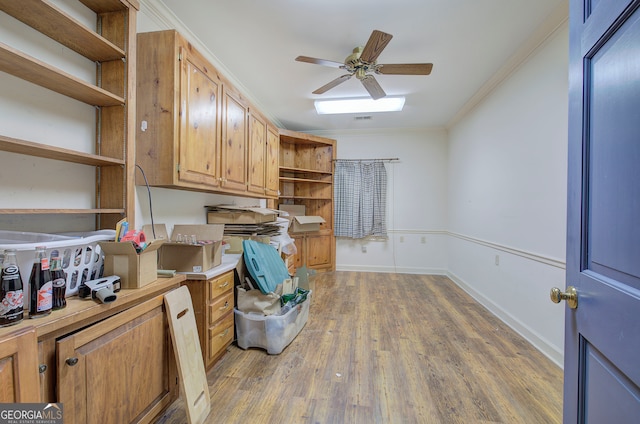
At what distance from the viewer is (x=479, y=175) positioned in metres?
3.33

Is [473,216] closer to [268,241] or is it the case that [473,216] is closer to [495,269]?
[495,269]

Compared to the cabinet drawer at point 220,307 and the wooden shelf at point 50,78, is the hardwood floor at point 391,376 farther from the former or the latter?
the wooden shelf at point 50,78

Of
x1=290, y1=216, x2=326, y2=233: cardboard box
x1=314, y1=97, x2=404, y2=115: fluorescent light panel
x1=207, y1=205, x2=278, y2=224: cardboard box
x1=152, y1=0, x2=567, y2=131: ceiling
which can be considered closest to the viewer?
x1=152, y1=0, x2=567, y2=131: ceiling

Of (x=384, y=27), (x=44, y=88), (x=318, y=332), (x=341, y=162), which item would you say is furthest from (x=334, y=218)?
(x=44, y=88)

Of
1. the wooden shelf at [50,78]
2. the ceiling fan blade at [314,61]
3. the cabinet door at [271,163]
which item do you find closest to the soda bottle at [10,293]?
the wooden shelf at [50,78]

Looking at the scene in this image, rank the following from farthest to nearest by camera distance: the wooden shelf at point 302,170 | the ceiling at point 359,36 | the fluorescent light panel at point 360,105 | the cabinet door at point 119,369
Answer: the wooden shelf at point 302,170
the fluorescent light panel at point 360,105
the ceiling at point 359,36
the cabinet door at point 119,369

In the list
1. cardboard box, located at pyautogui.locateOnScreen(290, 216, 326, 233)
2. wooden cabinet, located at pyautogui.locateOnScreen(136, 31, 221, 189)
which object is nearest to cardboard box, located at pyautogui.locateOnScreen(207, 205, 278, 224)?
wooden cabinet, located at pyautogui.locateOnScreen(136, 31, 221, 189)

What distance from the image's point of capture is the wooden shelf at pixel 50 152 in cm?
98

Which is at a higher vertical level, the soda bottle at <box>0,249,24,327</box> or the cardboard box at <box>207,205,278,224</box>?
the cardboard box at <box>207,205,278,224</box>

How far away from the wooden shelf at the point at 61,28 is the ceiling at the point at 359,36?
31.6 inches

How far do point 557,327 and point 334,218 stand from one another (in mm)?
3329

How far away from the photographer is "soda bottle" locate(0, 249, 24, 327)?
0.81 meters

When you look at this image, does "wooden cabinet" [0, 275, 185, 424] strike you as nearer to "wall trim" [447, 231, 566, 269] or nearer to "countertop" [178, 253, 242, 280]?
"countertop" [178, 253, 242, 280]

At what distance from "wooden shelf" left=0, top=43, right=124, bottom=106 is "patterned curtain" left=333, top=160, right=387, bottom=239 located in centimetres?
368
